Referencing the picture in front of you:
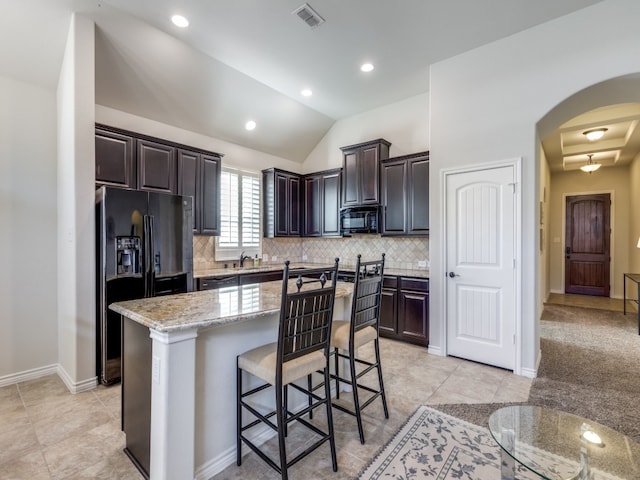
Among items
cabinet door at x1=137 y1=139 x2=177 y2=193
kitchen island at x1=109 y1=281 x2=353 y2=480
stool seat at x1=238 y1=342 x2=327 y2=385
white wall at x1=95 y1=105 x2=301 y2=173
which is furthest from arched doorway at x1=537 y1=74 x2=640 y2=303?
cabinet door at x1=137 y1=139 x2=177 y2=193

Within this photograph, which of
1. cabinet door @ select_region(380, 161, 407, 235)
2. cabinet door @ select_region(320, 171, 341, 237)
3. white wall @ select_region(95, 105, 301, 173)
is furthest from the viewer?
cabinet door @ select_region(320, 171, 341, 237)

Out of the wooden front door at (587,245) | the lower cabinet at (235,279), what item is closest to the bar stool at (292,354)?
the lower cabinet at (235,279)

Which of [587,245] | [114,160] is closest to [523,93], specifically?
[114,160]

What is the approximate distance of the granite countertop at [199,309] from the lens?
156 centimetres

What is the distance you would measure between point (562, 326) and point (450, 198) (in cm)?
325

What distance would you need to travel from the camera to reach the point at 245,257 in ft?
16.8

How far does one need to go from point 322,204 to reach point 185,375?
422 centimetres

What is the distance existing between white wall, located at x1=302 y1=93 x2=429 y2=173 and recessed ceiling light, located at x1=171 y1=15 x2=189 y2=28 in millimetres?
3119

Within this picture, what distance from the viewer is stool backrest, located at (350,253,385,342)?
212cm

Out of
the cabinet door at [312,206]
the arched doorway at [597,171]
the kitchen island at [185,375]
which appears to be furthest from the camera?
the cabinet door at [312,206]

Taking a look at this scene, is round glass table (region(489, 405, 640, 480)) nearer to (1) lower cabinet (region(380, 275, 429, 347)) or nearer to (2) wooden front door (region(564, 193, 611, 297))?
(1) lower cabinet (region(380, 275, 429, 347))

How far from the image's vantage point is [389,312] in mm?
4281

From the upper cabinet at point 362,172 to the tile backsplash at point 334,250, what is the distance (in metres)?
0.76

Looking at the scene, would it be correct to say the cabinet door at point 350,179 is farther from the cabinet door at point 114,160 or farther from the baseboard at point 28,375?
the baseboard at point 28,375
